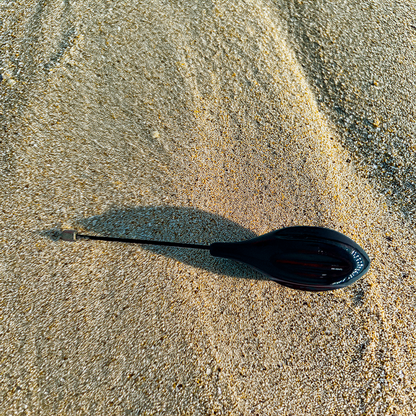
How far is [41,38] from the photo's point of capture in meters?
1.31

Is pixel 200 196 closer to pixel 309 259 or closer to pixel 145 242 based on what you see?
pixel 145 242

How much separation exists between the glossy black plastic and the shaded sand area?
Answer: 11 centimetres

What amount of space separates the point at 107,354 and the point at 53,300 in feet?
0.89

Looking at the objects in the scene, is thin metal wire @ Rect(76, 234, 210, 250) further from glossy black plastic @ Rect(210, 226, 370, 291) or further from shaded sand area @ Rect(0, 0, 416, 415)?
glossy black plastic @ Rect(210, 226, 370, 291)

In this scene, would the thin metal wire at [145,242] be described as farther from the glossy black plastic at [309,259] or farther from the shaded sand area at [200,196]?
the glossy black plastic at [309,259]

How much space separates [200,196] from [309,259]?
0.46 m

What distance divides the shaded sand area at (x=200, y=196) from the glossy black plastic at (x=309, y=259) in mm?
106

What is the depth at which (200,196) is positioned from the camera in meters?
1.24

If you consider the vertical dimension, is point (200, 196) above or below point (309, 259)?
above

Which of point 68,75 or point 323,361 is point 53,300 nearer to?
point 68,75

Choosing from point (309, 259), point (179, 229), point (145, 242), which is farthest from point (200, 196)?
point (309, 259)

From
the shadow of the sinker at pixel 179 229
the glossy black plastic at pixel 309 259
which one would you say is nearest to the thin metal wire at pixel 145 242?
the shadow of the sinker at pixel 179 229

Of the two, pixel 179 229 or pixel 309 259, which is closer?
pixel 309 259

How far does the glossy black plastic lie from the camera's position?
107 centimetres
